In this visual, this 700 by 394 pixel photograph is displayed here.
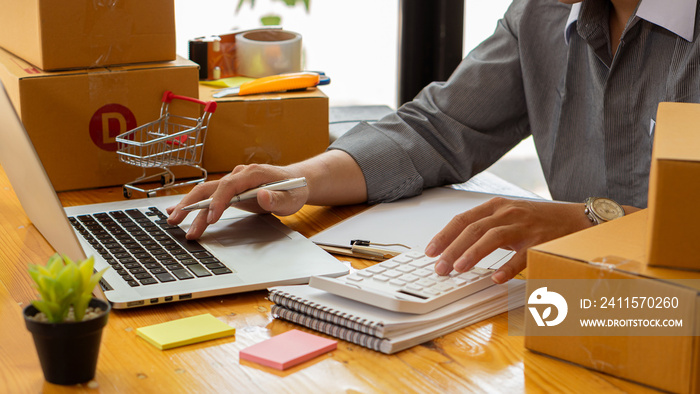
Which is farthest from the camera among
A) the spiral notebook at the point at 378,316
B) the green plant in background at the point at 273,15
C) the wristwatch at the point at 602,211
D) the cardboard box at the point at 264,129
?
the green plant in background at the point at 273,15

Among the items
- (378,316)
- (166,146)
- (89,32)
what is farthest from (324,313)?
(89,32)

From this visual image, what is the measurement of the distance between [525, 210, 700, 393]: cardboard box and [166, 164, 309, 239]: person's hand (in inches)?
17.5

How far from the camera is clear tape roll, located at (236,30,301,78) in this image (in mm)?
1498

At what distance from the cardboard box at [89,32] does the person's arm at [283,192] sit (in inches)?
14.0

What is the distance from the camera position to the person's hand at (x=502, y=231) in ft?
2.66

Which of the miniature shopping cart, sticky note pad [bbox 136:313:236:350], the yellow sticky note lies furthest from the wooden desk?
the yellow sticky note

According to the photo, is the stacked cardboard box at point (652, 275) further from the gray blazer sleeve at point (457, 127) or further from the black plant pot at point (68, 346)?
the gray blazer sleeve at point (457, 127)

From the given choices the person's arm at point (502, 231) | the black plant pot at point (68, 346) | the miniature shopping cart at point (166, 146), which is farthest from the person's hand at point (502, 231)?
the miniature shopping cart at point (166, 146)

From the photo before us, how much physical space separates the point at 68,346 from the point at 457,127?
867 mm

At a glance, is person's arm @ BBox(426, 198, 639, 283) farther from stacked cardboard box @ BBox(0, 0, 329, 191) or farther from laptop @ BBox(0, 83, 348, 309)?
stacked cardboard box @ BBox(0, 0, 329, 191)

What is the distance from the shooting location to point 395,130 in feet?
4.24

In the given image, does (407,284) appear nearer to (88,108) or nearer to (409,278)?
(409,278)

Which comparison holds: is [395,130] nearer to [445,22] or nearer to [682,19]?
[682,19]

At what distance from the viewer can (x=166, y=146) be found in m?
1.25
